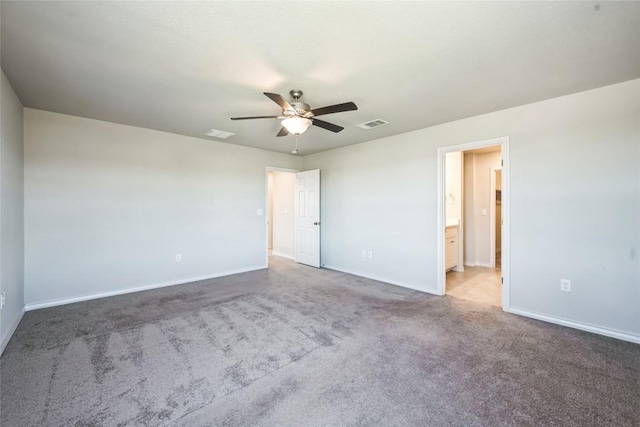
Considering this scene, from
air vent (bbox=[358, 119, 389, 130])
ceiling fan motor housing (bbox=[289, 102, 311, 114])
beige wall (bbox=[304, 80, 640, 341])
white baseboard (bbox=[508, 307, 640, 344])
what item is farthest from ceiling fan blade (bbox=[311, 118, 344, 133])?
white baseboard (bbox=[508, 307, 640, 344])

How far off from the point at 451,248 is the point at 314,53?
441 centimetres

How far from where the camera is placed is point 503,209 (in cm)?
333

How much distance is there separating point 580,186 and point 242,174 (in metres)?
4.94

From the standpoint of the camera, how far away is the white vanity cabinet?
4.94 m

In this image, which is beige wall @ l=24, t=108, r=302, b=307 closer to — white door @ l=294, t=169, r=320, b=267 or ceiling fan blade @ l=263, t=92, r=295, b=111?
white door @ l=294, t=169, r=320, b=267

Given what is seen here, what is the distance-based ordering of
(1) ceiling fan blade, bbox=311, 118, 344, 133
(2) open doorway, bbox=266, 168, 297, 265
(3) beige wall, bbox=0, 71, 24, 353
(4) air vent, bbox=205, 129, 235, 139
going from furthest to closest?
(2) open doorway, bbox=266, 168, 297, 265 < (4) air vent, bbox=205, 129, 235, 139 < (1) ceiling fan blade, bbox=311, 118, 344, 133 < (3) beige wall, bbox=0, 71, 24, 353

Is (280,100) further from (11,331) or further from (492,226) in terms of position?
(492,226)

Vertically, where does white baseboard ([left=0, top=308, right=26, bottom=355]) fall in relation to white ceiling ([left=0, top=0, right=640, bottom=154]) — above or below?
below

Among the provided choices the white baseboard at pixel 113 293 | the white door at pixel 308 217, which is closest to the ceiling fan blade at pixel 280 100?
the white door at pixel 308 217

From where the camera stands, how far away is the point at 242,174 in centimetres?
528

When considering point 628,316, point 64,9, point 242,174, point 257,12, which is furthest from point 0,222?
point 628,316

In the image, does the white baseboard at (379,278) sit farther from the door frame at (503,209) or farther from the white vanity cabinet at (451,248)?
the white vanity cabinet at (451,248)

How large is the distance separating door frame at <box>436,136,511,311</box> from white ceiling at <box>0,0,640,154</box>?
45cm

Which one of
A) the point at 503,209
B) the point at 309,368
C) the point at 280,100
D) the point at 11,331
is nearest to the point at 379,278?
the point at 503,209
